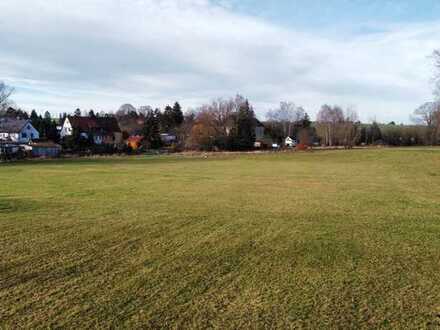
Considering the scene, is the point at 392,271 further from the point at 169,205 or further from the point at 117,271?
the point at 169,205

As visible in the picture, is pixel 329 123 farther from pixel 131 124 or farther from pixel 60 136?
pixel 60 136

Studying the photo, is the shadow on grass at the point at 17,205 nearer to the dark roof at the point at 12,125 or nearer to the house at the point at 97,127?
the dark roof at the point at 12,125

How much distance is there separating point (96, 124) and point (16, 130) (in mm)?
18371

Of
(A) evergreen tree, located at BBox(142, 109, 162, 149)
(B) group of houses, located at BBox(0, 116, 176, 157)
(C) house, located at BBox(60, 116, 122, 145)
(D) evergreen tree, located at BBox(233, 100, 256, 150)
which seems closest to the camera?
(B) group of houses, located at BBox(0, 116, 176, 157)

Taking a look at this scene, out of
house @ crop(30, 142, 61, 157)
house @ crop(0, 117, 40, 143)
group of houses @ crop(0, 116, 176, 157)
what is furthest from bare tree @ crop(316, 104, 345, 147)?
house @ crop(0, 117, 40, 143)

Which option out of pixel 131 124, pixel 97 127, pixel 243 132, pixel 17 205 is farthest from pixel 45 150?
pixel 17 205

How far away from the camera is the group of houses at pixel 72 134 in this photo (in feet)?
210

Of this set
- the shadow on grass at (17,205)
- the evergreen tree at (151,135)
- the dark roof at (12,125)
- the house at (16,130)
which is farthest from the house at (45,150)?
the shadow on grass at (17,205)

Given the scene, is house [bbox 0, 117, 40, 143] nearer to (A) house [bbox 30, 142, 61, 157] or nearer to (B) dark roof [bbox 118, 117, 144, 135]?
(A) house [bbox 30, 142, 61, 157]

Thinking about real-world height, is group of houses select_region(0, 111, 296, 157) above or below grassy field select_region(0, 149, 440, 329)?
above

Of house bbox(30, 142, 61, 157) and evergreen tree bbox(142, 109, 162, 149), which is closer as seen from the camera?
house bbox(30, 142, 61, 157)

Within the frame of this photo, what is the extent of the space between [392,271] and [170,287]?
3.30 metres

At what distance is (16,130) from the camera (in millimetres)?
80562

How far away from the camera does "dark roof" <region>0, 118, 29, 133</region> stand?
265 ft
